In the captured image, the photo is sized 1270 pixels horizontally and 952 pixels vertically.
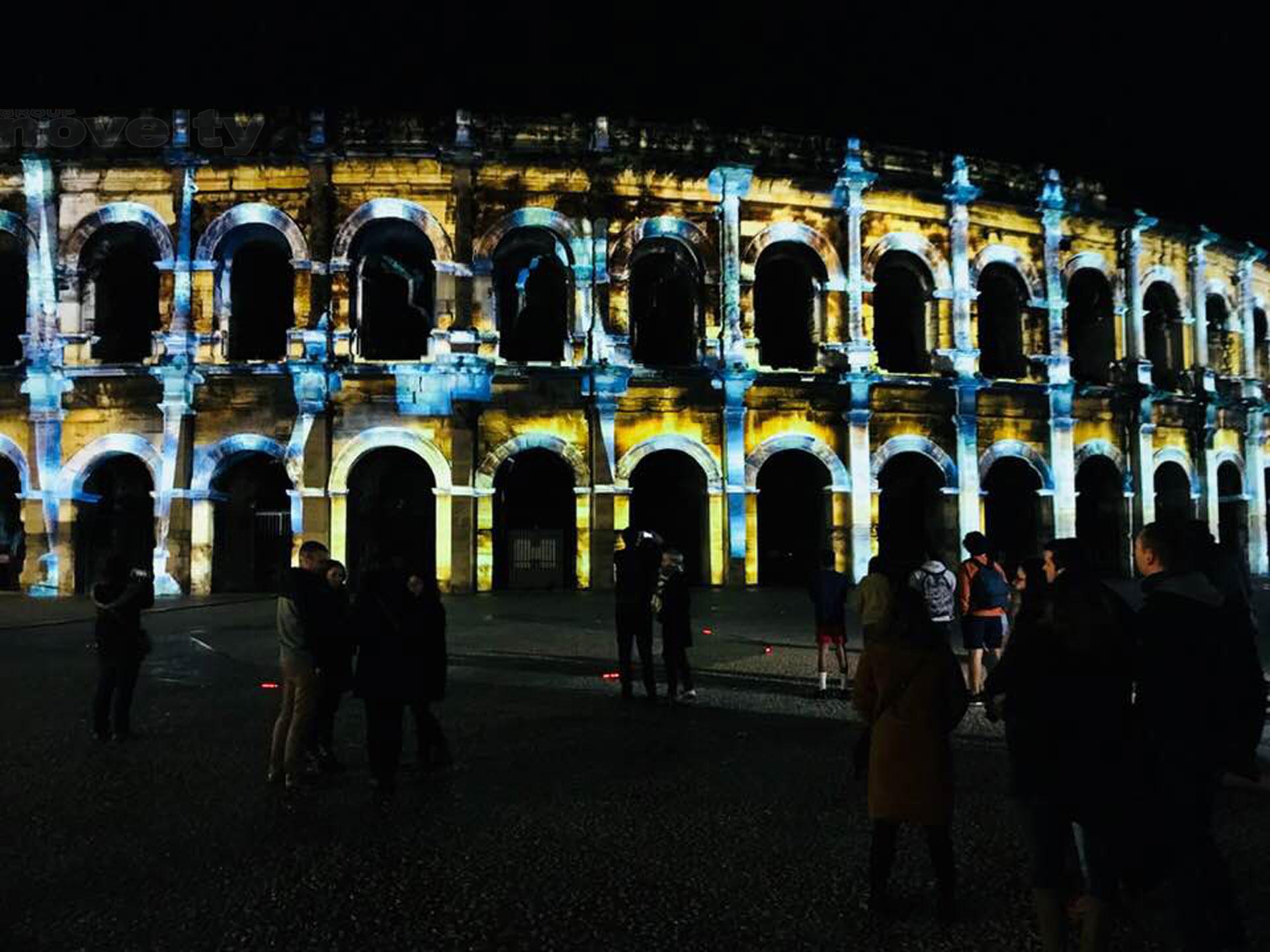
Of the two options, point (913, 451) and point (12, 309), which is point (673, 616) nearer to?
point (913, 451)

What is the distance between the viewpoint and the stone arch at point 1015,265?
21031 millimetres

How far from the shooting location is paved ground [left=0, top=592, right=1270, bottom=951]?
3721 mm

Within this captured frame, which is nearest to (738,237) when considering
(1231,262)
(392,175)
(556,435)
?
(556,435)

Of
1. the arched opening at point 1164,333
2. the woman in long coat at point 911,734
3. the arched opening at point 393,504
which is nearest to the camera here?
the woman in long coat at point 911,734

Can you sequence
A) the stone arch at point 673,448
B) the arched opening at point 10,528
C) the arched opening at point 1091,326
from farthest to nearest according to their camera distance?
the arched opening at point 1091,326 < the arched opening at point 10,528 < the stone arch at point 673,448

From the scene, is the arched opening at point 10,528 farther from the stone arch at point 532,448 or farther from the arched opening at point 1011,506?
the arched opening at point 1011,506

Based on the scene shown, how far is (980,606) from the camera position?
Answer: 26.6ft

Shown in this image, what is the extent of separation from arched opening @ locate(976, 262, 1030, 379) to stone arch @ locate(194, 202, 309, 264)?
51.1ft

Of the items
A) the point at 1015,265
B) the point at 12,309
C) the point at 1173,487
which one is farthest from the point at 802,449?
the point at 12,309

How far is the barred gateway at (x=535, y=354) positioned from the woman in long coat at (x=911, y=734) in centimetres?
1509

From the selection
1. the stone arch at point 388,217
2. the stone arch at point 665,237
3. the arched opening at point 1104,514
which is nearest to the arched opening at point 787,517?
the stone arch at point 665,237

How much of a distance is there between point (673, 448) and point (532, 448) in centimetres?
306

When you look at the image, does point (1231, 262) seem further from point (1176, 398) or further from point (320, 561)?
point (320, 561)

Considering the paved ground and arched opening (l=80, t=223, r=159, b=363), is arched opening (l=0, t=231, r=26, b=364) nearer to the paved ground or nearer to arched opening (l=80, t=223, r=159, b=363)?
arched opening (l=80, t=223, r=159, b=363)
